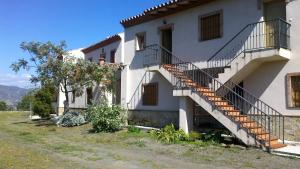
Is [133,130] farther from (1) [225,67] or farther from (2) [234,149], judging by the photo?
(2) [234,149]

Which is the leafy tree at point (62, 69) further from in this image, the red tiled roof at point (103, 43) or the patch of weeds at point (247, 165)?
the patch of weeds at point (247, 165)

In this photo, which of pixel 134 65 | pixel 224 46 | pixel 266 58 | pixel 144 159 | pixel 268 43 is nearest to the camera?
pixel 144 159

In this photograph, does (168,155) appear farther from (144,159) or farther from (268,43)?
(268,43)

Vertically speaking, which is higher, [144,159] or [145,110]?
[145,110]

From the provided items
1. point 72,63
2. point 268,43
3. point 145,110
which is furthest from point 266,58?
point 72,63

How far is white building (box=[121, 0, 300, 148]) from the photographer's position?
14.3m

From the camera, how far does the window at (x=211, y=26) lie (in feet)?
56.5

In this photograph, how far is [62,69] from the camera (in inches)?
927

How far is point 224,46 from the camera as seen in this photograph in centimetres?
1661

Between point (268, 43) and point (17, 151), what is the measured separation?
A: 36.5ft

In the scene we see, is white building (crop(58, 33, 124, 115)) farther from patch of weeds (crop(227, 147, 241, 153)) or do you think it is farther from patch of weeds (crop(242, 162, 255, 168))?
patch of weeds (crop(242, 162, 255, 168))

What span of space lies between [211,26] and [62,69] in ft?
35.5

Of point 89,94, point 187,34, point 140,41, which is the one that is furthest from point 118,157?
point 89,94

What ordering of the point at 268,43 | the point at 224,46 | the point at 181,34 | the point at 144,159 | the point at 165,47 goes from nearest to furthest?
1. the point at 144,159
2. the point at 268,43
3. the point at 224,46
4. the point at 181,34
5. the point at 165,47
